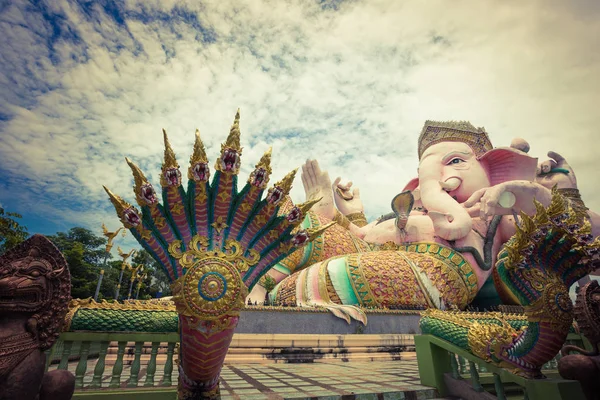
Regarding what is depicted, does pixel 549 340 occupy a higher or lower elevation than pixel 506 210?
lower

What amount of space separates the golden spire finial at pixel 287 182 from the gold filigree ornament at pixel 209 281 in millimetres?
745

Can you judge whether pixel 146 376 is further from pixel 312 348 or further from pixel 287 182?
pixel 312 348

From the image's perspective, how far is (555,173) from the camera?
13523mm

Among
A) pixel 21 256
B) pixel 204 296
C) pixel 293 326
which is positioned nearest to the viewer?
pixel 21 256

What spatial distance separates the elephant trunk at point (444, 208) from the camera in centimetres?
1173

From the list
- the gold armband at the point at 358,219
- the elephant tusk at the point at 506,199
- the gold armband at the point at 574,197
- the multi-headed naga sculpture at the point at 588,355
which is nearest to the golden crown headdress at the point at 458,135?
the gold armband at the point at 574,197

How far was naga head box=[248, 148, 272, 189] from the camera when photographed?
3340 mm

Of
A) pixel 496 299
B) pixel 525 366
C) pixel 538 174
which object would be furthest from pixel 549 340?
pixel 538 174

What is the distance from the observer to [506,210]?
1126 centimetres

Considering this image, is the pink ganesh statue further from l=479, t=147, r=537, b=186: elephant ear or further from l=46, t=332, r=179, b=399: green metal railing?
l=46, t=332, r=179, b=399: green metal railing

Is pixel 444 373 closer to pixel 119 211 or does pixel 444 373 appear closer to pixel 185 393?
pixel 185 393

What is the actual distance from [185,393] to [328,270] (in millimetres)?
7882

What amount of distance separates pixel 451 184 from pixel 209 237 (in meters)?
12.3

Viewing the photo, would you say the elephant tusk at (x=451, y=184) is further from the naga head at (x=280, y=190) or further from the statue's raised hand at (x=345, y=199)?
the naga head at (x=280, y=190)
